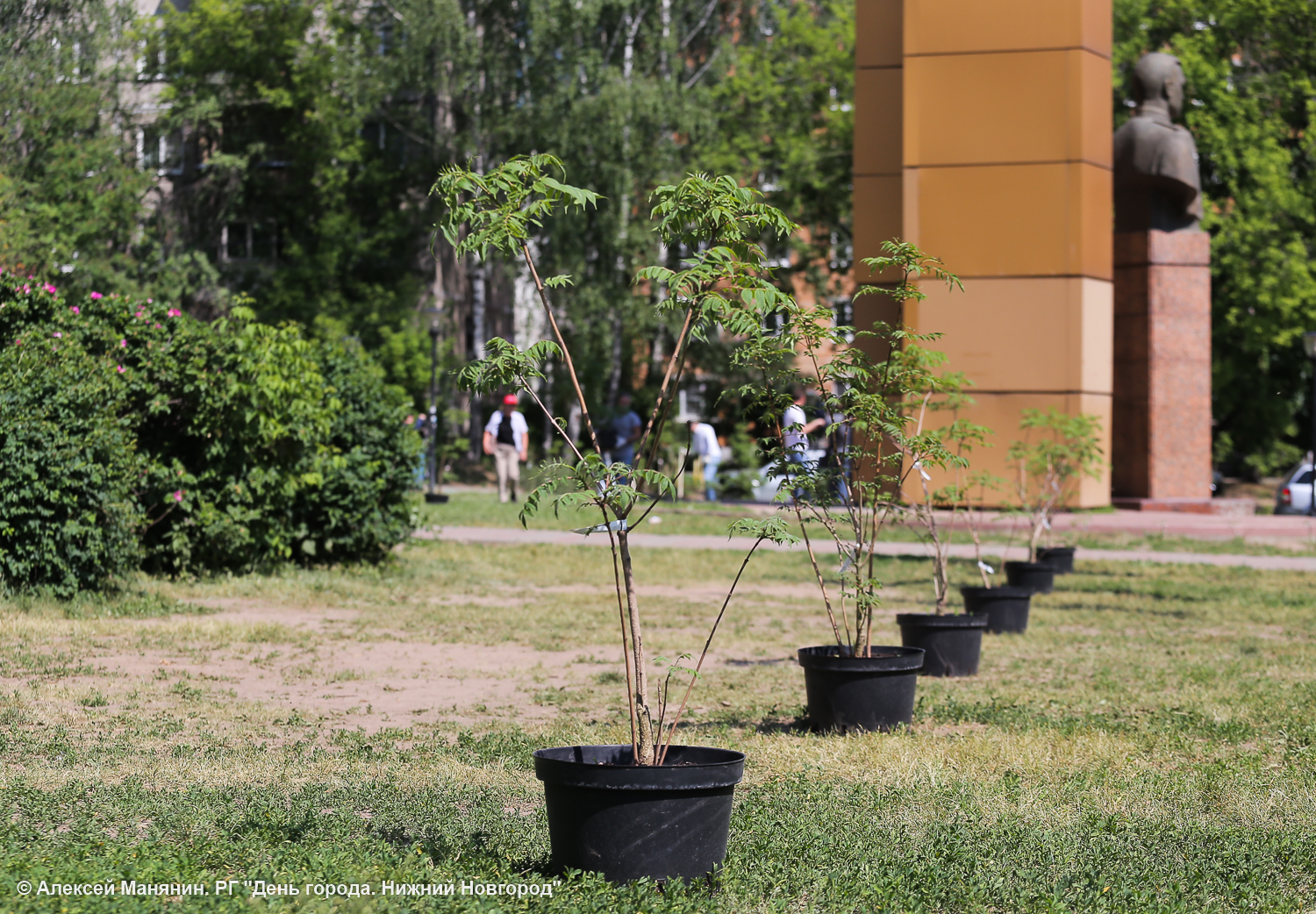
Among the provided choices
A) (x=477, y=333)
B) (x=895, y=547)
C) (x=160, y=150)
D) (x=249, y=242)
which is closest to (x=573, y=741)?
(x=895, y=547)

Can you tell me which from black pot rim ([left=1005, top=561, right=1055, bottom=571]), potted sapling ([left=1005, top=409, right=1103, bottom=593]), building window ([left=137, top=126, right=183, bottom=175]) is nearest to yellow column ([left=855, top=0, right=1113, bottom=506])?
potted sapling ([left=1005, top=409, right=1103, bottom=593])

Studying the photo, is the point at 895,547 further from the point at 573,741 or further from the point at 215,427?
the point at 573,741

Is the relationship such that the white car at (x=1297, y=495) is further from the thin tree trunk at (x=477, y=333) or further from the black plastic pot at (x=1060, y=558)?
the thin tree trunk at (x=477, y=333)

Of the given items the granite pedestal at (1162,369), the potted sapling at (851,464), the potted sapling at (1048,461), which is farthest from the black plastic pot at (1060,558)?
the granite pedestal at (1162,369)

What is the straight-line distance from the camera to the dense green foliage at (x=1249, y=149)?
34.3 m

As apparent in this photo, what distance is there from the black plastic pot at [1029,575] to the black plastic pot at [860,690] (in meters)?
5.86

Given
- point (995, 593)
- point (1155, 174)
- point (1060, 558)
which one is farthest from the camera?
point (1155, 174)

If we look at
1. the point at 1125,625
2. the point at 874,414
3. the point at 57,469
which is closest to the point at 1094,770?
the point at 874,414

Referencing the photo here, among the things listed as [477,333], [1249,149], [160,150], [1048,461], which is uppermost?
[160,150]

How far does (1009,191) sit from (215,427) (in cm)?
1406

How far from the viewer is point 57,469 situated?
31.1ft

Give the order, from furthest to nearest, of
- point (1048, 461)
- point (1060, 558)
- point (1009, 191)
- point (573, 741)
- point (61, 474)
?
point (1009, 191) < point (1060, 558) < point (1048, 461) < point (61, 474) < point (573, 741)

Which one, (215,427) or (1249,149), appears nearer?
(215,427)

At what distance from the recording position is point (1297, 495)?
31.7 m
